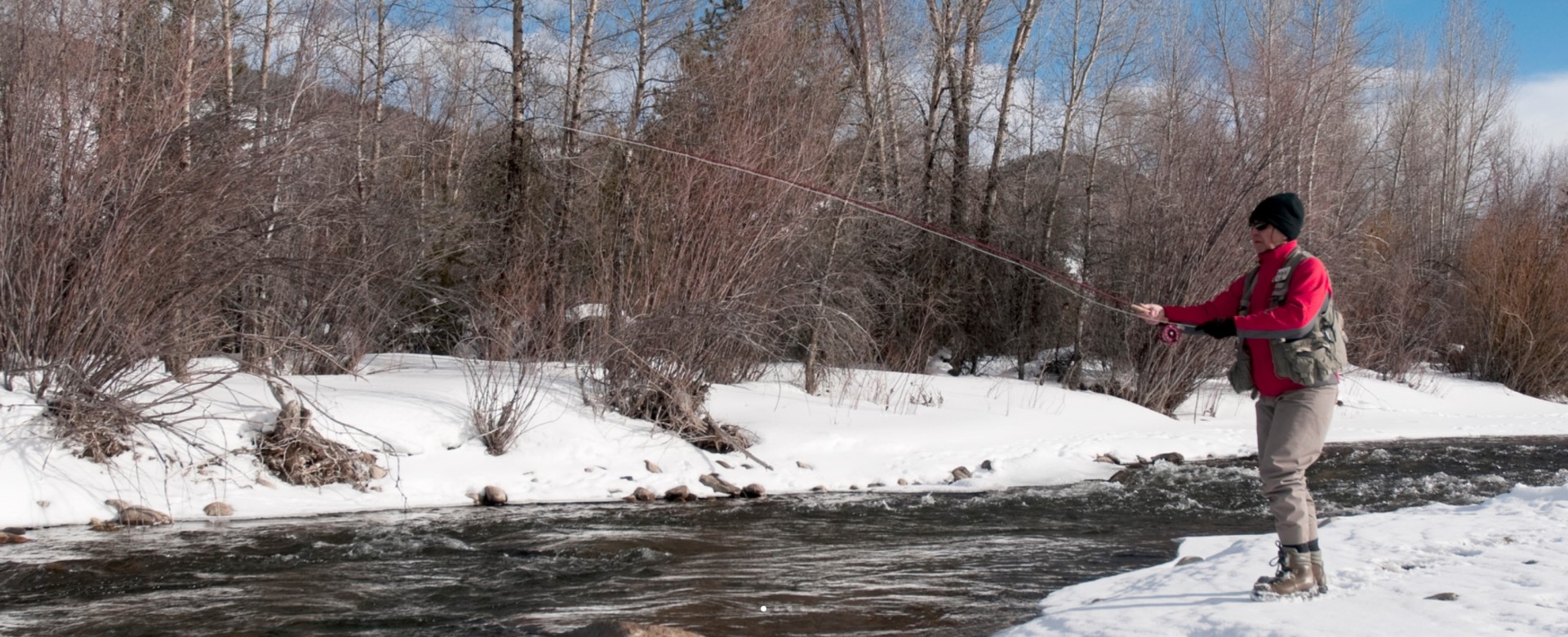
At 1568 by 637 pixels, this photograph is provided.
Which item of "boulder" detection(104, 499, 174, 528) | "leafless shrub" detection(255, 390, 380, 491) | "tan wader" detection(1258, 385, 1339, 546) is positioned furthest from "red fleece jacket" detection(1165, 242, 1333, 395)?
"boulder" detection(104, 499, 174, 528)

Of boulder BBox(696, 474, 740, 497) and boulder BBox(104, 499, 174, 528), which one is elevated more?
boulder BBox(696, 474, 740, 497)

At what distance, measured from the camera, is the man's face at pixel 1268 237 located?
5.03 meters

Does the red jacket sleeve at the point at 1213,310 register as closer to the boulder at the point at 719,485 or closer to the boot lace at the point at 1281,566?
the boot lace at the point at 1281,566

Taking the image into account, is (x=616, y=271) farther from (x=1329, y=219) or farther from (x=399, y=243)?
(x=1329, y=219)

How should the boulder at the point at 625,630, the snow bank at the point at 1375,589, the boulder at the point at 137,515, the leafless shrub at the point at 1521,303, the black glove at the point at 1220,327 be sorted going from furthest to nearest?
the leafless shrub at the point at 1521,303 → the boulder at the point at 137,515 → the black glove at the point at 1220,327 → the boulder at the point at 625,630 → the snow bank at the point at 1375,589

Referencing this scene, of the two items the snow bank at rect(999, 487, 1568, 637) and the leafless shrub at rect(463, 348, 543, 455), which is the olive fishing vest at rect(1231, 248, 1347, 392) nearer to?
the snow bank at rect(999, 487, 1568, 637)

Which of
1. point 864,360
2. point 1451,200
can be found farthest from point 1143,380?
point 1451,200

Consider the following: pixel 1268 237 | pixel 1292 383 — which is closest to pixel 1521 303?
pixel 1268 237

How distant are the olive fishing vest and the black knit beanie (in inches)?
3.9

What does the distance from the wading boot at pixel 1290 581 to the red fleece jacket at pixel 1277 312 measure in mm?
692

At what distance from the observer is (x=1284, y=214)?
197 inches

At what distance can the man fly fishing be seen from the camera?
15.3 ft

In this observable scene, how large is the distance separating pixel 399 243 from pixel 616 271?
7.67ft

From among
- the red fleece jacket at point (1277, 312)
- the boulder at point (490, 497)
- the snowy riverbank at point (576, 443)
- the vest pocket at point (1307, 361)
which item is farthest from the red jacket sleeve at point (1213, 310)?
the boulder at point (490, 497)
